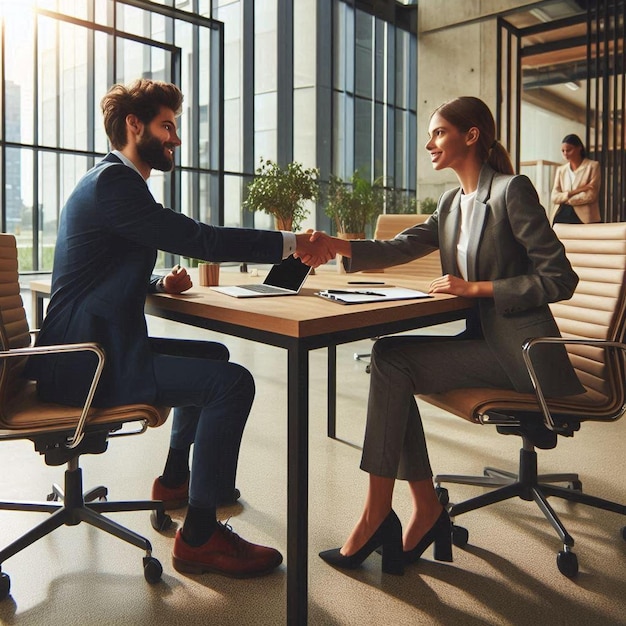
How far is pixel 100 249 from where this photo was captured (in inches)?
75.0

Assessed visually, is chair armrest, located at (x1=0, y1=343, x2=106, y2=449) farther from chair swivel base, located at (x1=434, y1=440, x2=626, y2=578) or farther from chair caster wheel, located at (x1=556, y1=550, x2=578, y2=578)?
chair caster wheel, located at (x1=556, y1=550, x2=578, y2=578)

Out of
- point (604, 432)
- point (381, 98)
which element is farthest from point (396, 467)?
point (381, 98)

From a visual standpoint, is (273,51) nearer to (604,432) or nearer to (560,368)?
(604,432)

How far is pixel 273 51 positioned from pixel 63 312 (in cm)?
1234

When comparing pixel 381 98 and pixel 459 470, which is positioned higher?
pixel 381 98

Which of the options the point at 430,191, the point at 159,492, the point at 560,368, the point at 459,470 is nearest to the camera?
the point at 560,368

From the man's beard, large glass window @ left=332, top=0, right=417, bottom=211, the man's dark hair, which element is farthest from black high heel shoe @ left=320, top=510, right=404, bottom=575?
large glass window @ left=332, top=0, right=417, bottom=211

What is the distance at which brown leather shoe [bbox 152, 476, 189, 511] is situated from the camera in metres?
2.44

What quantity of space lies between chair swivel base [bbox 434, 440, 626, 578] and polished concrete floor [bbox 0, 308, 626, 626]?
0.27 ft

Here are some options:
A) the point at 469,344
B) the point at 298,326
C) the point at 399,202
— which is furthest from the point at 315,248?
the point at 399,202

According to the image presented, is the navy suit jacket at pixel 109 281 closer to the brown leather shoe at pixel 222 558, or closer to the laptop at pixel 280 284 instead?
the laptop at pixel 280 284

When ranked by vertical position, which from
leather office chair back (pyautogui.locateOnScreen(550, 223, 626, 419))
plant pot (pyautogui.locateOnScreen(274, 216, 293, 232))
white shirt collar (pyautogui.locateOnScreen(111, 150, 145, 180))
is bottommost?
leather office chair back (pyautogui.locateOnScreen(550, 223, 626, 419))

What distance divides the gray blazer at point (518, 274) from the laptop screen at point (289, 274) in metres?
0.56

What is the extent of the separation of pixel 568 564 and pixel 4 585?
163 cm
